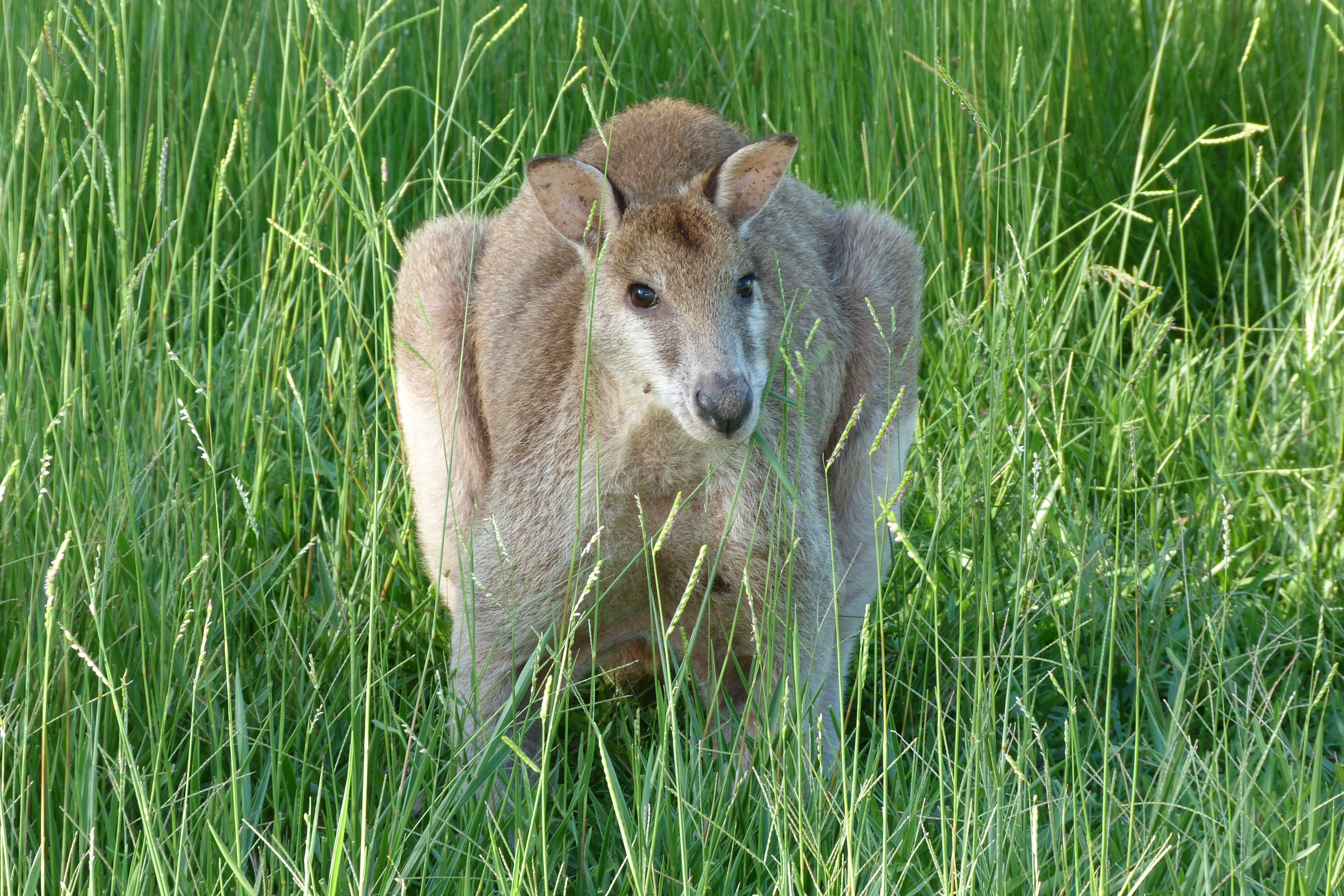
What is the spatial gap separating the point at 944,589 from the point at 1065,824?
89 cm

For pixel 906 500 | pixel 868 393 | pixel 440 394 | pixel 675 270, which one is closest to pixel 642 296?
pixel 675 270

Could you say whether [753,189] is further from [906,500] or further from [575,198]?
[906,500]

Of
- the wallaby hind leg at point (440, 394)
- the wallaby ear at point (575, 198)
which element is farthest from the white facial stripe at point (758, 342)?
the wallaby hind leg at point (440, 394)

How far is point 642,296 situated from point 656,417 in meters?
0.23

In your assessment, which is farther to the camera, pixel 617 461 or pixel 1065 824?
pixel 617 461

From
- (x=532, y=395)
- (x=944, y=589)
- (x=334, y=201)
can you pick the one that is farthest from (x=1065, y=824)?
(x=334, y=201)

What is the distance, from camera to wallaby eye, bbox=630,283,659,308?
262cm

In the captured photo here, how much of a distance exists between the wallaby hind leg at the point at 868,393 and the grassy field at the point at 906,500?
5.2 inches

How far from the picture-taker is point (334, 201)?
3848 mm

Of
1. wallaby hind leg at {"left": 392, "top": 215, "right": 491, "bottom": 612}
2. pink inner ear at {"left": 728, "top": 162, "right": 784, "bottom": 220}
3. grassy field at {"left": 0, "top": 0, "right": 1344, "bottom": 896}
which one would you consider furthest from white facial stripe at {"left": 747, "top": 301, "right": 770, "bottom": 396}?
wallaby hind leg at {"left": 392, "top": 215, "right": 491, "bottom": 612}

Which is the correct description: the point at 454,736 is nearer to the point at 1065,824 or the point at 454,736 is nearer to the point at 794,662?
the point at 794,662

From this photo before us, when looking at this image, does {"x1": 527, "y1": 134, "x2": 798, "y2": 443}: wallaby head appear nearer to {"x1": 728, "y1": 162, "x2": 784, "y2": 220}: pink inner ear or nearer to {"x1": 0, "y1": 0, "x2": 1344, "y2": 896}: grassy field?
{"x1": 728, "y1": 162, "x2": 784, "y2": 220}: pink inner ear

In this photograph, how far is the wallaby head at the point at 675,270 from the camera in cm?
253

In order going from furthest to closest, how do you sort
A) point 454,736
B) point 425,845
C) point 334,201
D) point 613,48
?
point 613,48, point 334,201, point 454,736, point 425,845
